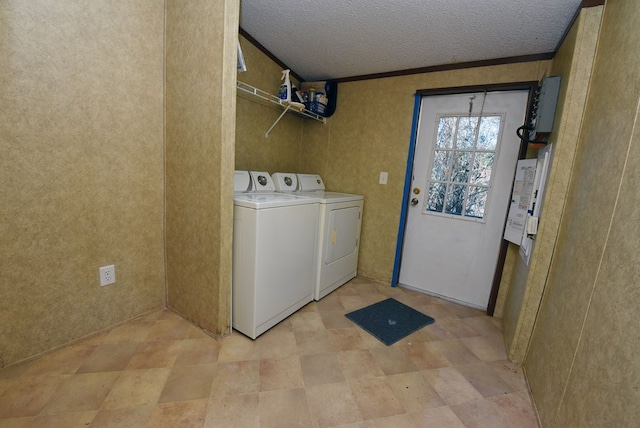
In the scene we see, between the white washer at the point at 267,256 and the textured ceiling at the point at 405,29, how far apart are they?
1.14 m

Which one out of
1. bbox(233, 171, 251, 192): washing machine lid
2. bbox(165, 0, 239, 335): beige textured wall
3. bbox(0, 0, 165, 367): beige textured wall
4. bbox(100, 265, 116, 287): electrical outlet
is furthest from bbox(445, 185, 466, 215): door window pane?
bbox(100, 265, 116, 287): electrical outlet

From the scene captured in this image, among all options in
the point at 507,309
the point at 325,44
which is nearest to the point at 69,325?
the point at 325,44

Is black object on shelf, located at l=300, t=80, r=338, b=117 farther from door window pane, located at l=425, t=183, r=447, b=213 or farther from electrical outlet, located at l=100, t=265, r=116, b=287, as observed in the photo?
electrical outlet, located at l=100, t=265, r=116, b=287

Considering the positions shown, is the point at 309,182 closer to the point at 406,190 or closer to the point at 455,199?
the point at 406,190

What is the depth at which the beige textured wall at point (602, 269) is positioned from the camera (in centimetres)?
77

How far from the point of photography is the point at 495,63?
2064 mm

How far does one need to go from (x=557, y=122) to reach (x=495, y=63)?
2.96ft

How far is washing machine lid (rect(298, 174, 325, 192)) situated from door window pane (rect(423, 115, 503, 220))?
3.66 feet

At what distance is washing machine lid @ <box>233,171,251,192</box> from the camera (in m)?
1.92

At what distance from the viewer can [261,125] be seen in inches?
93.4

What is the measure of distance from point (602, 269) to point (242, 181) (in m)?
1.99

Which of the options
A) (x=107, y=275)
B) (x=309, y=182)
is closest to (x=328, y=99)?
(x=309, y=182)

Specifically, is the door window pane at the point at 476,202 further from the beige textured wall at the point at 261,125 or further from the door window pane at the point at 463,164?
the beige textured wall at the point at 261,125

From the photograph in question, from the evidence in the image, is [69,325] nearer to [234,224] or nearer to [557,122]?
[234,224]
